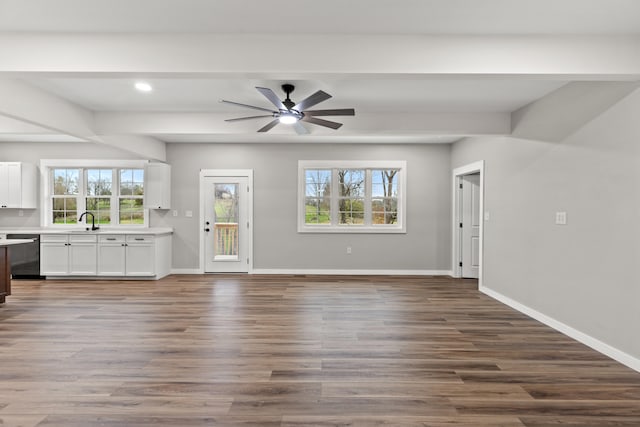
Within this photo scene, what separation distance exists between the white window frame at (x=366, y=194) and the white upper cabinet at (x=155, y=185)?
A: 8.18ft

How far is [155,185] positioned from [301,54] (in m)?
5.10

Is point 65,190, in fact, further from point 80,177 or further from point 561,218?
point 561,218

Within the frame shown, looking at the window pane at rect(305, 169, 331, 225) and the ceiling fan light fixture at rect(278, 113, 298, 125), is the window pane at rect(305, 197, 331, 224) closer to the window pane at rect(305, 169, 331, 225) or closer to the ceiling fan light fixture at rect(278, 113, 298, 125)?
the window pane at rect(305, 169, 331, 225)

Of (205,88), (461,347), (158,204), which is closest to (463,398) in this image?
(461,347)

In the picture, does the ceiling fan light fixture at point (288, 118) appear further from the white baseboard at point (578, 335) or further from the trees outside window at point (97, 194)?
the trees outside window at point (97, 194)

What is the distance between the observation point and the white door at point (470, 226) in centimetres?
684

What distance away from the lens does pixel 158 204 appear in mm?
6902

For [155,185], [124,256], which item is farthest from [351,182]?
[124,256]

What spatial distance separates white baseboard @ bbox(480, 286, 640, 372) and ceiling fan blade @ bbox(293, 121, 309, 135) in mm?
3477

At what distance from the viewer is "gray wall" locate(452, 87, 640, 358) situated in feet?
10.2

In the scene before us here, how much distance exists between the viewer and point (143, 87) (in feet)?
12.9

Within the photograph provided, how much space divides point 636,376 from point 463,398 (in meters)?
1.48

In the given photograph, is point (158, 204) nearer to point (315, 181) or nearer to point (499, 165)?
point (315, 181)

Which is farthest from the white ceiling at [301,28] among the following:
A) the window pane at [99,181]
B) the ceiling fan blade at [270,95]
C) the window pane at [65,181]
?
the window pane at [65,181]
